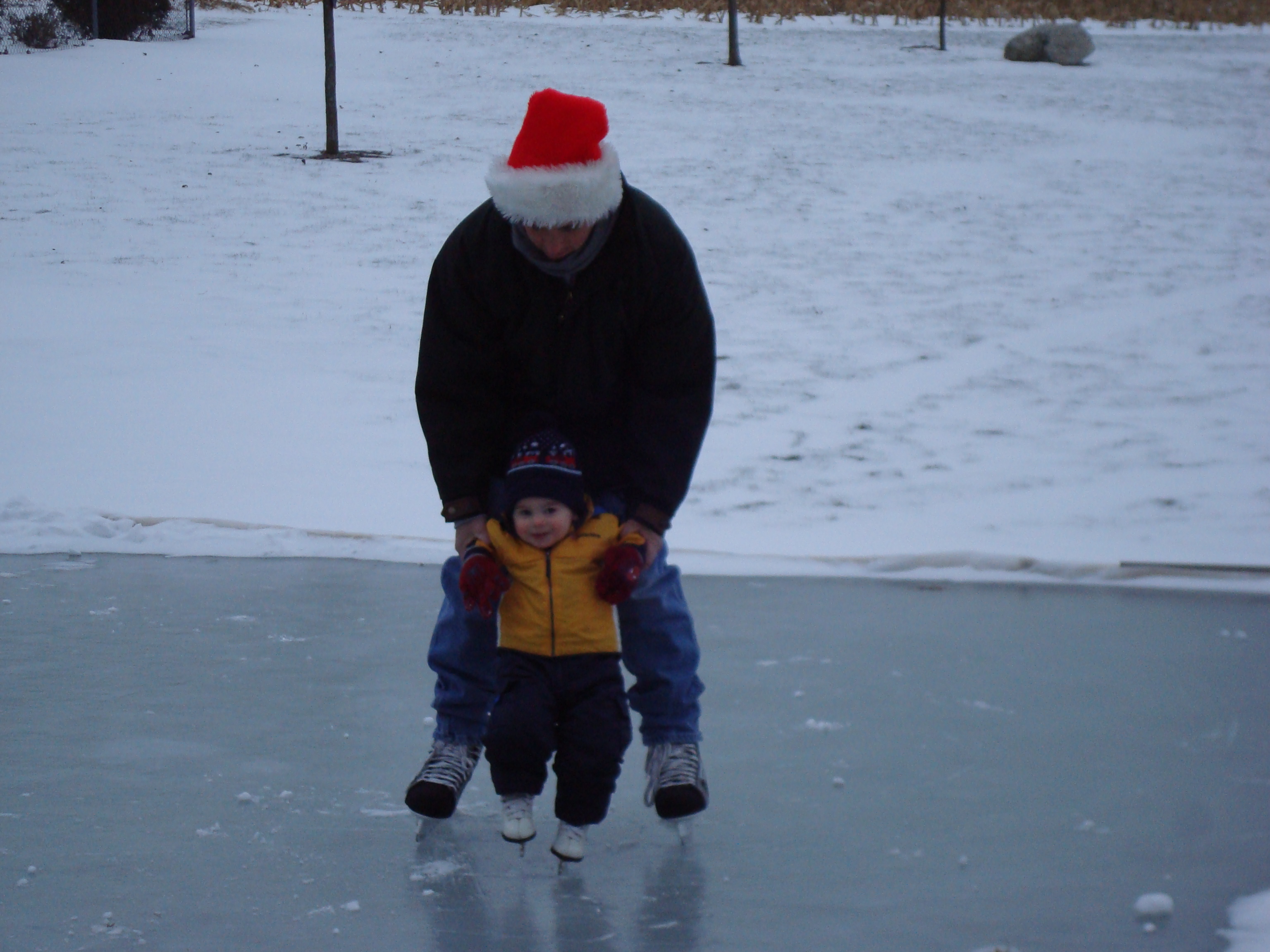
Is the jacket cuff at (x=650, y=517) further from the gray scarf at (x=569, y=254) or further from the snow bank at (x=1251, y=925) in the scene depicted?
the snow bank at (x=1251, y=925)

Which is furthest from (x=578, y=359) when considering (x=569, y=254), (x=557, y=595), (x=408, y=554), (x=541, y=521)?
(x=408, y=554)

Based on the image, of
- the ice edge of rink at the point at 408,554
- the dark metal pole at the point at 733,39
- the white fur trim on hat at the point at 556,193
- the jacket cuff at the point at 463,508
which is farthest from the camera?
the dark metal pole at the point at 733,39

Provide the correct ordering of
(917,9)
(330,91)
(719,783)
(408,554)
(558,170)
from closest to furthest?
1. (558,170)
2. (719,783)
3. (408,554)
4. (330,91)
5. (917,9)

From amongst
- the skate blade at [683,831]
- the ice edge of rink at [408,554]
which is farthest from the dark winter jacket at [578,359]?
the ice edge of rink at [408,554]

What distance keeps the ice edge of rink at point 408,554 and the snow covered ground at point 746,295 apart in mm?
16

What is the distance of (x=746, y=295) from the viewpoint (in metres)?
7.95

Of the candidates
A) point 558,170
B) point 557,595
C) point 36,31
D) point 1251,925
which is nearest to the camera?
point 1251,925

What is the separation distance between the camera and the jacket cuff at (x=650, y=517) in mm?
2326

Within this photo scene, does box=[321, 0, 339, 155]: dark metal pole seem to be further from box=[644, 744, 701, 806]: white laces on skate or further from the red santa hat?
box=[644, 744, 701, 806]: white laces on skate

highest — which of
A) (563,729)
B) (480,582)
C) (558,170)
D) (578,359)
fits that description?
(558,170)

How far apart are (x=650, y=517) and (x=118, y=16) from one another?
1823 cm

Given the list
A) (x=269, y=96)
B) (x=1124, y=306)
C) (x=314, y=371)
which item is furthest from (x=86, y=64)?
(x=1124, y=306)

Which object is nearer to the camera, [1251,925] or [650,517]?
[1251,925]

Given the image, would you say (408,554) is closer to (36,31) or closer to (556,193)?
(556,193)
